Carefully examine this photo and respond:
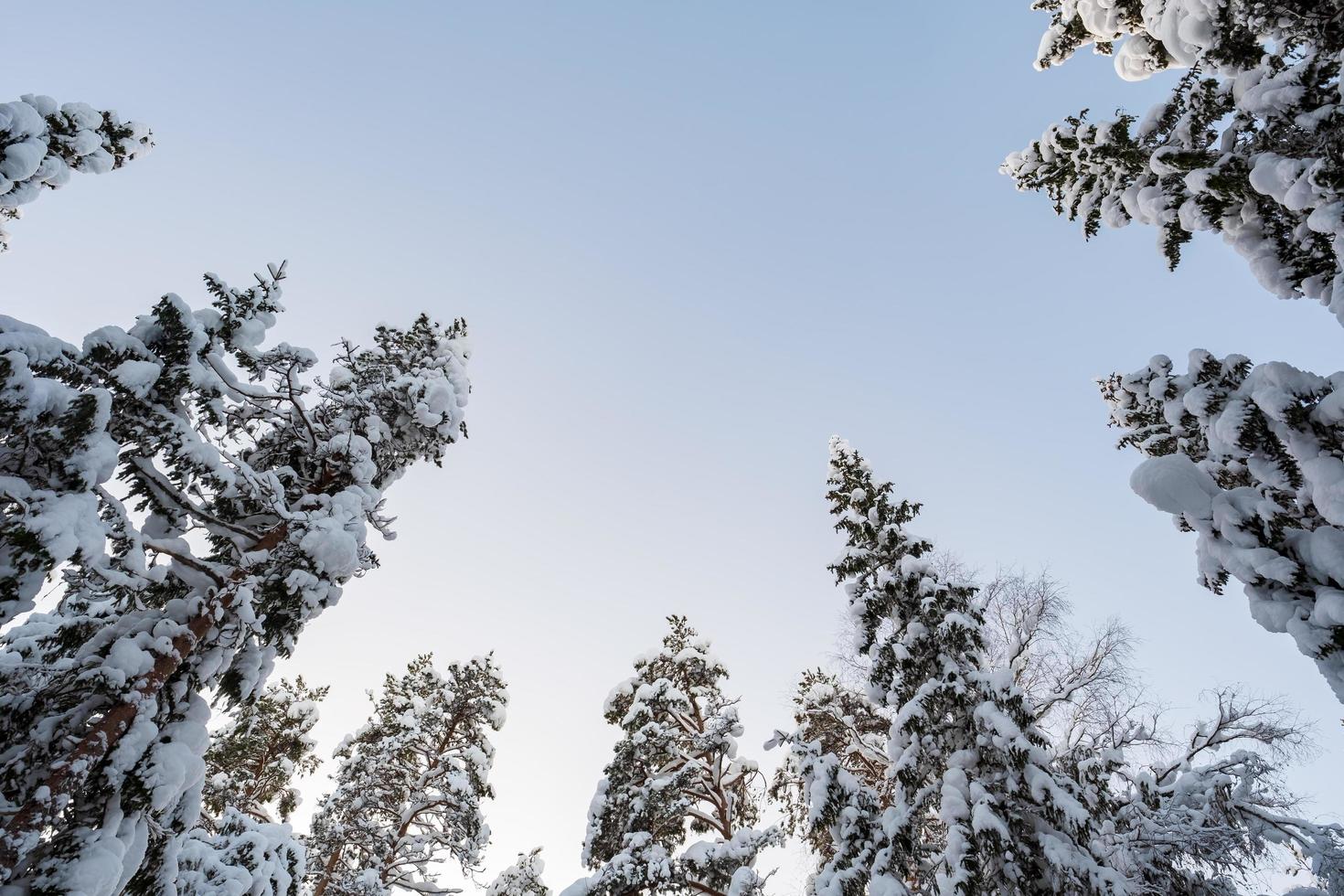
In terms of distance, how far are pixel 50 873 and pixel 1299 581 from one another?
983 centimetres

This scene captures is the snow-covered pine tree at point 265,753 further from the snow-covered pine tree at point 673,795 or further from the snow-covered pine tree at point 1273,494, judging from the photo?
the snow-covered pine tree at point 1273,494

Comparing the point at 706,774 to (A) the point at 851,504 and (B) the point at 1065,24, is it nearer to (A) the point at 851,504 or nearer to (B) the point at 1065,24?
(A) the point at 851,504

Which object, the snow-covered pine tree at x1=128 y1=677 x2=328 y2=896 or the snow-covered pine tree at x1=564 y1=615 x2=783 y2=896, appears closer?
the snow-covered pine tree at x1=128 y1=677 x2=328 y2=896

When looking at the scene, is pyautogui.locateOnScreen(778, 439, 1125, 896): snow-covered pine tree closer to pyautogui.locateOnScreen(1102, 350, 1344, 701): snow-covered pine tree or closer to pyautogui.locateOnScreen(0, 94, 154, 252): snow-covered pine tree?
pyautogui.locateOnScreen(1102, 350, 1344, 701): snow-covered pine tree

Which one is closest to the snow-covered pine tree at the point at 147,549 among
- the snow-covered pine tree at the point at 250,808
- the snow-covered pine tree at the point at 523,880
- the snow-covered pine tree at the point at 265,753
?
the snow-covered pine tree at the point at 250,808

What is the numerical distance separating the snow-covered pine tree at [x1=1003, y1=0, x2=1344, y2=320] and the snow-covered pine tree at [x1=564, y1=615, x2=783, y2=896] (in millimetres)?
11314

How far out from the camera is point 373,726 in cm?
1844

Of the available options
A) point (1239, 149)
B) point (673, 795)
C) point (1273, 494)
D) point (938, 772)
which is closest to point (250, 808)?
point (673, 795)

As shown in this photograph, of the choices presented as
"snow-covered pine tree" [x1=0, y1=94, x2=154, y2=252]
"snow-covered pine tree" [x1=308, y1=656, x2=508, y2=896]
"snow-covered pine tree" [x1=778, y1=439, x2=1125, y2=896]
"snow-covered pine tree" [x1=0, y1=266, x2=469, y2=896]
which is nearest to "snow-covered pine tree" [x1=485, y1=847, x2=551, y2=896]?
"snow-covered pine tree" [x1=308, y1=656, x2=508, y2=896]

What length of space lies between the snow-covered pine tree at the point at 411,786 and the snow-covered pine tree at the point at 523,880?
26.3 ft

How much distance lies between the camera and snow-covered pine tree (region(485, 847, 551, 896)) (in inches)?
889

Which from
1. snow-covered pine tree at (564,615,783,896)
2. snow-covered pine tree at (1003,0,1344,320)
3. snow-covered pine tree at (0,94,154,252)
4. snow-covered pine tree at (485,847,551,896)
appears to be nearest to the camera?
snow-covered pine tree at (1003,0,1344,320)

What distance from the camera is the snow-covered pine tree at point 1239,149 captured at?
207 inches

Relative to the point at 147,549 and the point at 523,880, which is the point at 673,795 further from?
the point at 523,880
